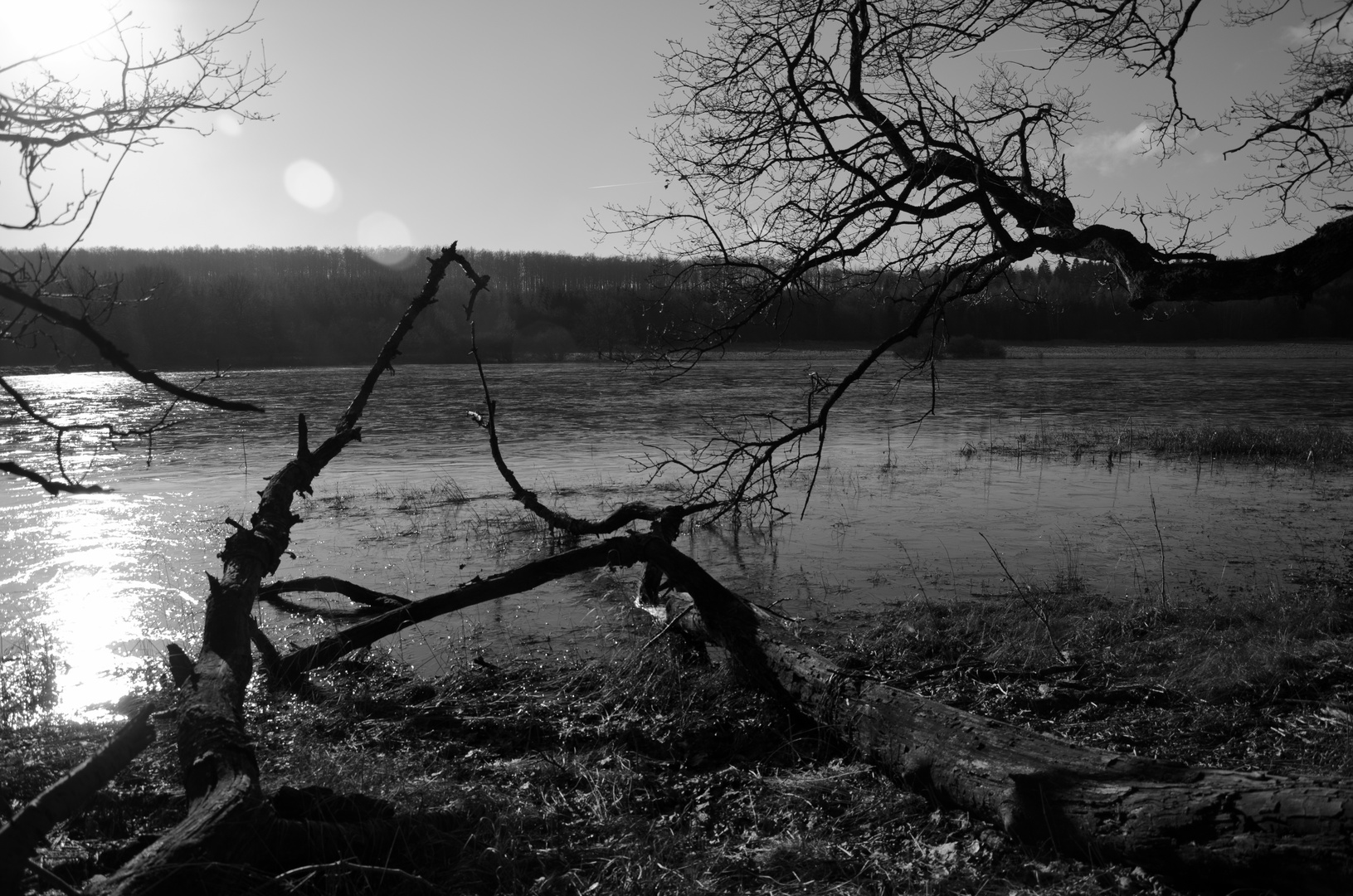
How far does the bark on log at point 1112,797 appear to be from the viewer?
3.11 meters

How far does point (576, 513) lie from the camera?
12.6 metres

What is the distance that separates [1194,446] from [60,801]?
19174mm

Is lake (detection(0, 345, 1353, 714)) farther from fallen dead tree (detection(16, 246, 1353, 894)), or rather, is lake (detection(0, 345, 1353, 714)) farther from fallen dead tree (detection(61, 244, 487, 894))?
fallen dead tree (detection(16, 246, 1353, 894))

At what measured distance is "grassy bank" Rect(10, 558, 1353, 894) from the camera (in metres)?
3.53

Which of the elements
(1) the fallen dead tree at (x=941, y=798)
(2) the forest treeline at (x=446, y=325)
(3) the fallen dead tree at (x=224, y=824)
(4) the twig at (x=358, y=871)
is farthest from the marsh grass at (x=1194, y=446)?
(2) the forest treeline at (x=446, y=325)

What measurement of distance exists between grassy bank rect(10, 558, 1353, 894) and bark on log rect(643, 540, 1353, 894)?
11cm

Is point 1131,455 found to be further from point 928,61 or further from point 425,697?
point 425,697

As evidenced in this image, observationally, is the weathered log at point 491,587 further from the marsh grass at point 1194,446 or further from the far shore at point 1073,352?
the far shore at point 1073,352

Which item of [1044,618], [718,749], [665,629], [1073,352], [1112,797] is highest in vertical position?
[1073,352]

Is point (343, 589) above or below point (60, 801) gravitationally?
below

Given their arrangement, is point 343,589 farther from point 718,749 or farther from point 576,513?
point 576,513

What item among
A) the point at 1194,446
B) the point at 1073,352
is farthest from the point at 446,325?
the point at 1194,446

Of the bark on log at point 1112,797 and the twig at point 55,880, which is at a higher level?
the twig at point 55,880

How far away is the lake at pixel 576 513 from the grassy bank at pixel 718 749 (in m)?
1.03
